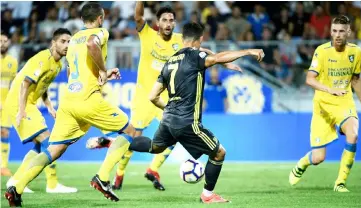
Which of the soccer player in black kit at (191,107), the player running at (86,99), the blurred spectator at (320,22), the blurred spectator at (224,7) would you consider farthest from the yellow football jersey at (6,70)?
the blurred spectator at (320,22)

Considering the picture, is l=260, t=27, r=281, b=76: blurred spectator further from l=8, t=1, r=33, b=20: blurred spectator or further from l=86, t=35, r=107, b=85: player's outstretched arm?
l=86, t=35, r=107, b=85: player's outstretched arm

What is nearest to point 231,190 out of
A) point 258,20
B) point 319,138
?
point 319,138

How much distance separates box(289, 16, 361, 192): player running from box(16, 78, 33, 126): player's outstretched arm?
3.94 metres

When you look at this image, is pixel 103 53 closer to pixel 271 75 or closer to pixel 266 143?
pixel 266 143

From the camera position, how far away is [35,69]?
1047cm

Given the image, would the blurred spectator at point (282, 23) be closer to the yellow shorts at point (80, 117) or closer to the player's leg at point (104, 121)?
the player's leg at point (104, 121)

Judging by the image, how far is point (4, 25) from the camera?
2061 centimetres

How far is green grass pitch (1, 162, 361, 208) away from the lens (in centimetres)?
909

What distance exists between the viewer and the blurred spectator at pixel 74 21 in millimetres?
19422

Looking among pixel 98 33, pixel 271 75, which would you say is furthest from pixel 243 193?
pixel 271 75

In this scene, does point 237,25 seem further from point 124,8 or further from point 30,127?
point 30,127

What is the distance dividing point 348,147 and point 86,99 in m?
3.98

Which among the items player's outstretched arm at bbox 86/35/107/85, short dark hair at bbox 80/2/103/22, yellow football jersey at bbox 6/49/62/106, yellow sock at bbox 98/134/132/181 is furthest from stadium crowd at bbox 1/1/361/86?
player's outstretched arm at bbox 86/35/107/85

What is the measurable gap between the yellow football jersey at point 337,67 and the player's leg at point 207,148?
2.67m
